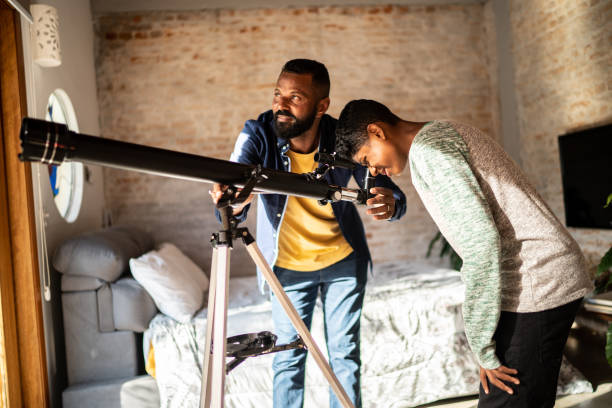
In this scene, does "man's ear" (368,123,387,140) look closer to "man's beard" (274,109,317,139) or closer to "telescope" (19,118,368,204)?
"telescope" (19,118,368,204)

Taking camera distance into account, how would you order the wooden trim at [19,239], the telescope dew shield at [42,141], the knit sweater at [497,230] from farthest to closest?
the wooden trim at [19,239], the knit sweater at [497,230], the telescope dew shield at [42,141]

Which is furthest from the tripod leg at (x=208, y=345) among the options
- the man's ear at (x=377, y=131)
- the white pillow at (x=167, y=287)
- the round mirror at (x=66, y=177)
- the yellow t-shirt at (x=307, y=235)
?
the round mirror at (x=66, y=177)

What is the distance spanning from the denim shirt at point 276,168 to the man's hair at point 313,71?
15 cm

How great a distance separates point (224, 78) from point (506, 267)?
11.6 ft

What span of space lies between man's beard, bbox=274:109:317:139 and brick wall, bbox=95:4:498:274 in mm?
2697

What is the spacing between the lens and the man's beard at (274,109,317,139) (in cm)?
159

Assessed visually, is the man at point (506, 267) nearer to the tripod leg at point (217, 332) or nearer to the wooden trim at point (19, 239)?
the tripod leg at point (217, 332)

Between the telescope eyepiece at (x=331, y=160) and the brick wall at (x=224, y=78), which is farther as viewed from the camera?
the brick wall at (x=224, y=78)

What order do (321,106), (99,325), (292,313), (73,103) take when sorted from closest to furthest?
(292,313) → (321,106) → (99,325) → (73,103)

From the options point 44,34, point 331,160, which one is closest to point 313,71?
point 331,160

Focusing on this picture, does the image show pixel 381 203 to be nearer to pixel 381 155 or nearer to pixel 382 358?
pixel 381 155

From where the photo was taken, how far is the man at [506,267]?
41.4 inches

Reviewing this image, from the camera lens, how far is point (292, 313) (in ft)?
4.06

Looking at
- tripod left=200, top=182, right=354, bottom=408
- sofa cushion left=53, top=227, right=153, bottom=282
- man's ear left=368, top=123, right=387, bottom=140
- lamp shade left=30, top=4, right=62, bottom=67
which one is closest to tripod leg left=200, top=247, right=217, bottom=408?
tripod left=200, top=182, right=354, bottom=408
